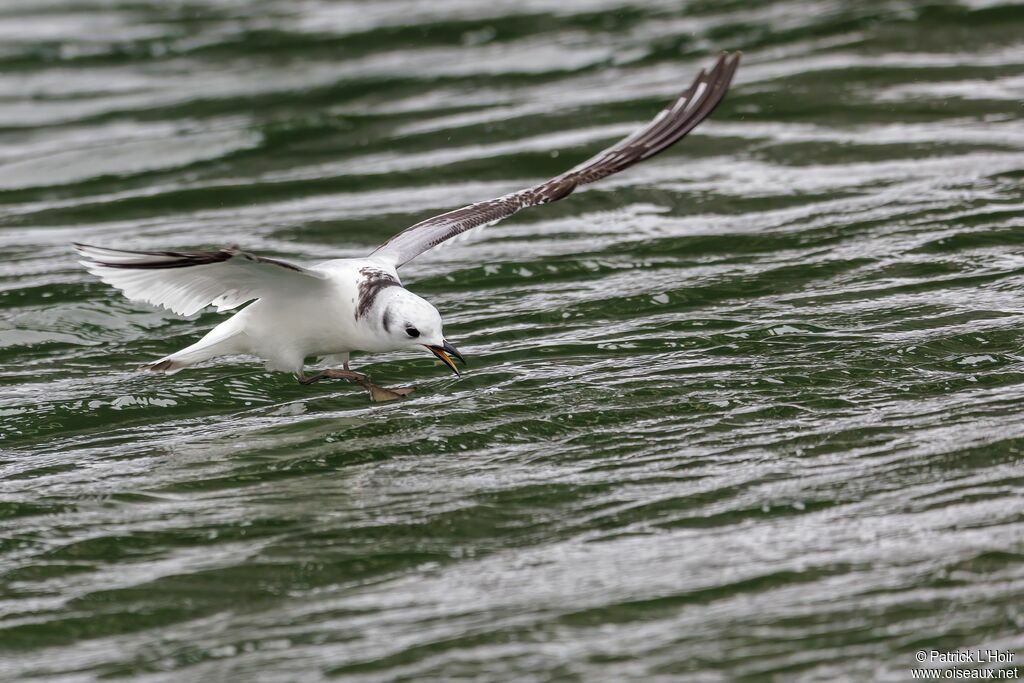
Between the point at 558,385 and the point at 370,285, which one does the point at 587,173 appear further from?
the point at 370,285

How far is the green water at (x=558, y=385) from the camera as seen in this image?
6.20m

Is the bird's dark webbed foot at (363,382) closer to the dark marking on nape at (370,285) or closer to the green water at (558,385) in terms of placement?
the green water at (558,385)

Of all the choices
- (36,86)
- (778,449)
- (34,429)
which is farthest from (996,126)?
(36,86)

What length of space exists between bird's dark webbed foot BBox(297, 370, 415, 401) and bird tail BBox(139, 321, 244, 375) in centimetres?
50

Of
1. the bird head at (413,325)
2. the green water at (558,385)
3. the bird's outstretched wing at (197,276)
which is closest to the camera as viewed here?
the green water at (558,385)

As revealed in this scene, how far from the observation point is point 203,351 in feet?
30.6

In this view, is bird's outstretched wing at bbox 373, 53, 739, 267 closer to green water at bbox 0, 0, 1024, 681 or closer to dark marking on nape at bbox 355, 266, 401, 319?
dark marking on nape at bbox 355, 266, 401, 319

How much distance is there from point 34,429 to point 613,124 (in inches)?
301

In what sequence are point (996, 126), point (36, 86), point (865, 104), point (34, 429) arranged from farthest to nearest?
1. point (36, 86)
2. point (865, 104)
3. point (996, 126)
4. point (34, 429)

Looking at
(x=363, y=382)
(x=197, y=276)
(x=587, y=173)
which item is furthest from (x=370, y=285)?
(x=587, y=173)

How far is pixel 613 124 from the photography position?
49.8 feet

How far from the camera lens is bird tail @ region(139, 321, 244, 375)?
930 centimetres

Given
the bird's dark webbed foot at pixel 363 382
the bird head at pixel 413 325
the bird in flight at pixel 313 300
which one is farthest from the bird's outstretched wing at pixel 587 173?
the bird head at pixel 413 325

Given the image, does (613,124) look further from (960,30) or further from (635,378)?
(635,378)
